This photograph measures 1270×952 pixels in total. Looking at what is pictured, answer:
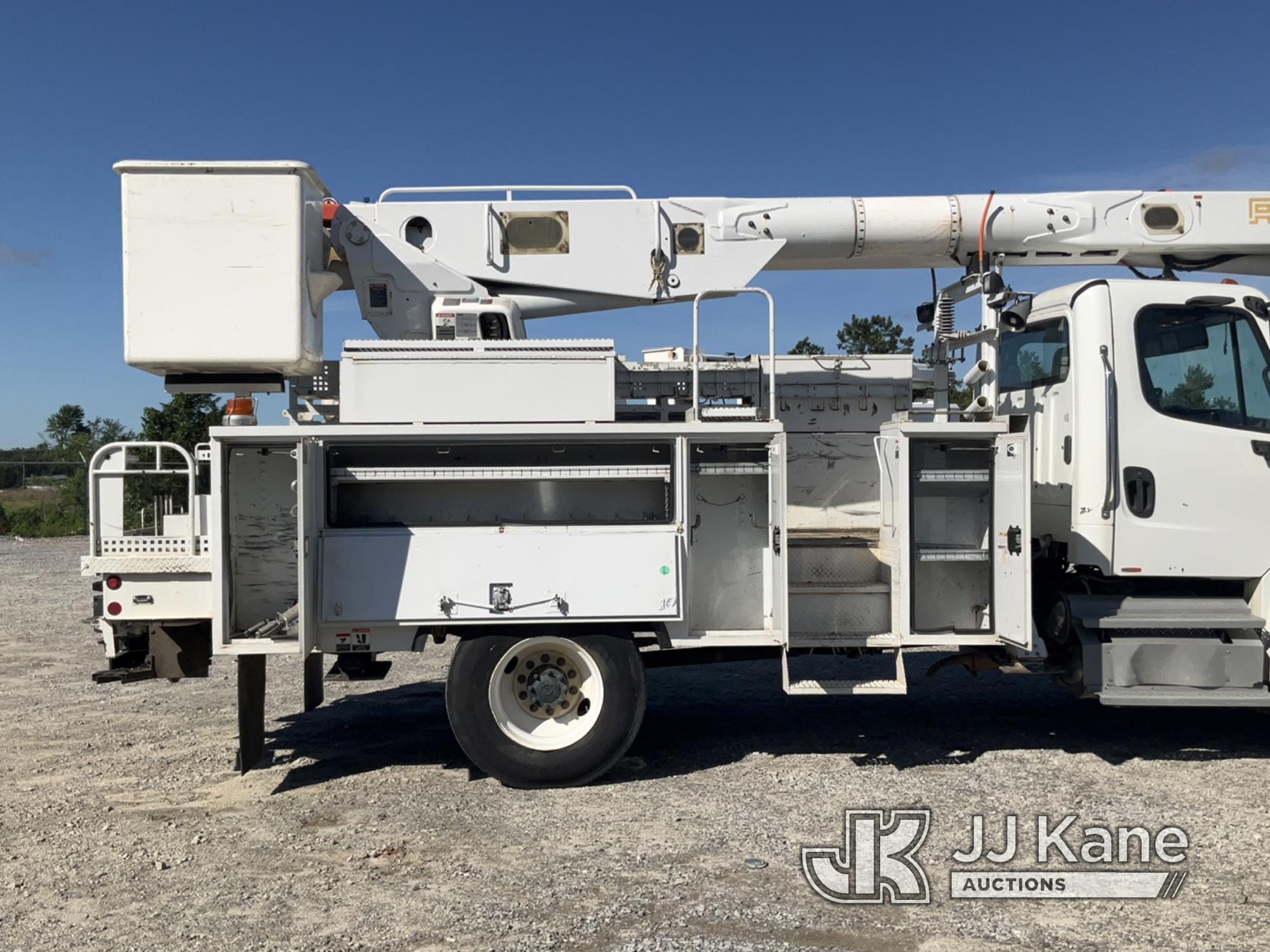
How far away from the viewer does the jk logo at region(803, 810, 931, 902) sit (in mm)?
4375

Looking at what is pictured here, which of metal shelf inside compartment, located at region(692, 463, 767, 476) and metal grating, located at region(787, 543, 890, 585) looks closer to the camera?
metal shelf inside compartment, located at region(692, 463, 767, 476)

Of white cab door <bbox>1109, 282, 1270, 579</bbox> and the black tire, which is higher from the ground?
white cab door <bbox>1109, 282, 1270, 579</bbox>

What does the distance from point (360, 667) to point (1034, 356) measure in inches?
185

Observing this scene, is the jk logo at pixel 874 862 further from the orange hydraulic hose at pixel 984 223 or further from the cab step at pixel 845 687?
the orange hydraulic hose at pixel 984 223

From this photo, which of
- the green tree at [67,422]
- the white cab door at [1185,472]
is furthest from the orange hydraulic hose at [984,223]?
the green tree at [67,422]

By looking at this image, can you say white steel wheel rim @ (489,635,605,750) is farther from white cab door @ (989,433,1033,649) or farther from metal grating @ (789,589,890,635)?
white cab door @ (989,433,1033,649)

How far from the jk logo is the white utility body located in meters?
0.77

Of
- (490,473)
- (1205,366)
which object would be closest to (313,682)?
(490,473)

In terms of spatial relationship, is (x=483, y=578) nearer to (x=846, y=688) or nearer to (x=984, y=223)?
(x=846, y=688)

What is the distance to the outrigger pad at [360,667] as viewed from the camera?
5.89m

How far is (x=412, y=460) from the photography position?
5.73 meters

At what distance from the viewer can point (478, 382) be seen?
5.62 m

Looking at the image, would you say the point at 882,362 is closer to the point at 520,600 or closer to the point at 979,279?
the point at 979,279

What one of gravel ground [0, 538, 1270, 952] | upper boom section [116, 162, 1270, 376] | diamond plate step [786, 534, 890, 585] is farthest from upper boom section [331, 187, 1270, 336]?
gravel ground [0, 538, 1270, 952]
